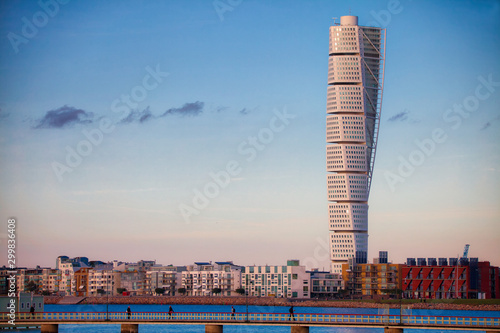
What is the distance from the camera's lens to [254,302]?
170250 mm

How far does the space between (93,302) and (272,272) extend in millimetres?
35706

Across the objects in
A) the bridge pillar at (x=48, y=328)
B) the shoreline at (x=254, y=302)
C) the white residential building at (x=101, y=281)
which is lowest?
the bridge pillar at (x=48, y=328)

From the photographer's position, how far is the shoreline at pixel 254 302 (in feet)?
504

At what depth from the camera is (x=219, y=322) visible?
7262cm

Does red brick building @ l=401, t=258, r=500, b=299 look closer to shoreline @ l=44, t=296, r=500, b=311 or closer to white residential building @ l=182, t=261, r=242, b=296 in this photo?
shoreline @ l=44, t=296, r=500, b=311

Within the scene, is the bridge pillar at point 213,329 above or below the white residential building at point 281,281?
below

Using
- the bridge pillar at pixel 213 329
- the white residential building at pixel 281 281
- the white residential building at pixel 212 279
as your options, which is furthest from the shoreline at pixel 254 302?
the bridge pillar at pixel 213 329

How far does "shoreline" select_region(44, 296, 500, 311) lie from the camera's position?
504ft

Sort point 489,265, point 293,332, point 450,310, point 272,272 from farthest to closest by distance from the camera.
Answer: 1. point 272,272
2. point 489,265
3. point 450,310
4. point 293,332

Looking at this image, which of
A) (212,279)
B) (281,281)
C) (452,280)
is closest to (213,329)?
(452,280)

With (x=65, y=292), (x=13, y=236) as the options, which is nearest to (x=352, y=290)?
(x=65, y=292)

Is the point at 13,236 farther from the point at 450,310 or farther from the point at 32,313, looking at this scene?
the point at 450,310

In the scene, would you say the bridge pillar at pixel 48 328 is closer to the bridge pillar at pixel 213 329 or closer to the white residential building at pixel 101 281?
the bridge pillar at pixel 213 329

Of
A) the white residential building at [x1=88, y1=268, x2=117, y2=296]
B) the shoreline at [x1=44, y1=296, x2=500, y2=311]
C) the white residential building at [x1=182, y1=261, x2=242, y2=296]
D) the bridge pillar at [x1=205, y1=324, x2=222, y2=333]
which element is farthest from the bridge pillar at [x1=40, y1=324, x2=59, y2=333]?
the white residential building at [x1=88, y1=268, x2=117, y2=296]
